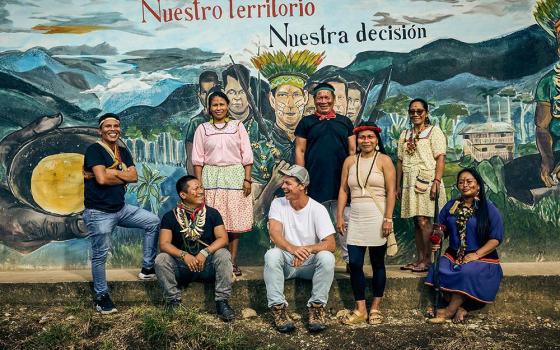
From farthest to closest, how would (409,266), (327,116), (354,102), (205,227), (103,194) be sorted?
(354,102)
(409,266)
(327,116)
(103,194)
(205,227)

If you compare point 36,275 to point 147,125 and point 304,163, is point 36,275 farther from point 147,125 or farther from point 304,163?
point 304,163

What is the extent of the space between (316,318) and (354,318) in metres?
0.34

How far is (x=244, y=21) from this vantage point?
6926mm

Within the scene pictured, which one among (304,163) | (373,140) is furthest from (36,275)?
(373,140)

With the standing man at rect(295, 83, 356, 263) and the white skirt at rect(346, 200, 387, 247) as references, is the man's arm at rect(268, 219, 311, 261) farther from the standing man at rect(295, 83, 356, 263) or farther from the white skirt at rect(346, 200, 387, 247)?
the standing man at rect(295, 83, 356, 263)

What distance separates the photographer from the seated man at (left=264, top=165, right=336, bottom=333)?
528cm

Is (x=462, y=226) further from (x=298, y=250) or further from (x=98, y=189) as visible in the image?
(x=98, y=189)

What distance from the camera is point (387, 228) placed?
5363 millimetres

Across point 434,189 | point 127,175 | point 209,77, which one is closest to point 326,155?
point 434,189

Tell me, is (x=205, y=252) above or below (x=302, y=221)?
below

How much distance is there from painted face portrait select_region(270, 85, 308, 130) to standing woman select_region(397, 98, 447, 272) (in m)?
1.33

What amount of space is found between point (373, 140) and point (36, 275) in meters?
3.66

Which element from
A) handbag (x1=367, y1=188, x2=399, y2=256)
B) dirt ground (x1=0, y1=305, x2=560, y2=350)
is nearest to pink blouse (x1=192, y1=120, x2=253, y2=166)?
handbag (x1=367, y1=188, x2=399, y2=256)

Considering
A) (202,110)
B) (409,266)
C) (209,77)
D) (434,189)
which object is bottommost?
(409,266)
